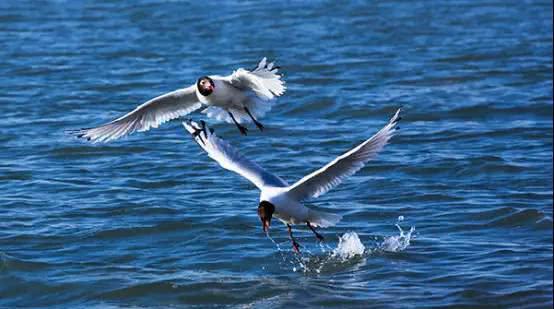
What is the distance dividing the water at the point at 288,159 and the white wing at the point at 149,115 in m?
0.86

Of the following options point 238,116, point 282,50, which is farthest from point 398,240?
point 282,50

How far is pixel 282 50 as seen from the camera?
2028 cm

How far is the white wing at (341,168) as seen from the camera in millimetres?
9383

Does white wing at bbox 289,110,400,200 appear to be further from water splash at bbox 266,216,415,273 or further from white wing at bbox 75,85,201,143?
white wing at bbox 75,85,201,143

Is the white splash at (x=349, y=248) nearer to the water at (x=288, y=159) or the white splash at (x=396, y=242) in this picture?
the water at (x=288, y=159)

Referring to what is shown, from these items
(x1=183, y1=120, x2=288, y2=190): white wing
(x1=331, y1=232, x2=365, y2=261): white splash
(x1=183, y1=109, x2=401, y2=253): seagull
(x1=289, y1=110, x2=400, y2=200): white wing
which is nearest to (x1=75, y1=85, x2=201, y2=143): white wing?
(x1=183, y1=120, x2=288, y2=190): white wing

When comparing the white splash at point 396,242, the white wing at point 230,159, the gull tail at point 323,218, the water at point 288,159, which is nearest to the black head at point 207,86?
the white wing at point 230,159

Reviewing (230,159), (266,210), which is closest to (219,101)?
(230,159)

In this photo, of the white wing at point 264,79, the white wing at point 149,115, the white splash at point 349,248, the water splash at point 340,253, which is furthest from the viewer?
the white wing at point 149,115

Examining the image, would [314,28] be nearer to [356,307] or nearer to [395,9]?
[395,9]

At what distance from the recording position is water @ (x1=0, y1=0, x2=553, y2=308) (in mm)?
9852

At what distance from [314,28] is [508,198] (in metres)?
10.3

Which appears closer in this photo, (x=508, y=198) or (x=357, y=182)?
(x=508, y=198)

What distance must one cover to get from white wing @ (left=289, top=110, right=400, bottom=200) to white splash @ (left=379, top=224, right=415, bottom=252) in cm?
114
